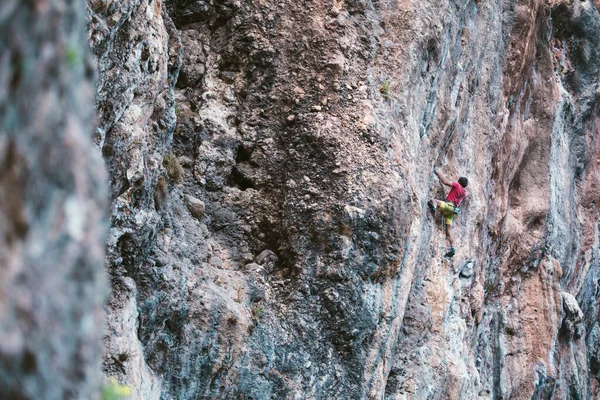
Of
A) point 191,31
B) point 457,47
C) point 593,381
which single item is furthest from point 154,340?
point 593,381

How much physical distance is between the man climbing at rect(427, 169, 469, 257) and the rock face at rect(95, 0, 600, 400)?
0.16 m

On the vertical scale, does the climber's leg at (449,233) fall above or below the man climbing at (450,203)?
below

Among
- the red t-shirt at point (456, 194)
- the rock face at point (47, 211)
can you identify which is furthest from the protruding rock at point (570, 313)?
the rock face at point (47, 211)

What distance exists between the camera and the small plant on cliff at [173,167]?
19.8 ft

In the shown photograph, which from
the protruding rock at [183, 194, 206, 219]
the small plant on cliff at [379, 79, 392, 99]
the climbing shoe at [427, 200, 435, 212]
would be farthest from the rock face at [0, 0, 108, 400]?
the climbing shoe at [427, 200, 435, 212]

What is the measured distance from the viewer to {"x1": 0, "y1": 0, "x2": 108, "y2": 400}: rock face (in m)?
1.55

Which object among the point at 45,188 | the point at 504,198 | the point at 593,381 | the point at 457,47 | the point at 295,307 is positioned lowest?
the point at 593,381

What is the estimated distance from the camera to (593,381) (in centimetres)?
1720

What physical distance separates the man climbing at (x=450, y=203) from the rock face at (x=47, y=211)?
765 cm

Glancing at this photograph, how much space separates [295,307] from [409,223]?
1456 mm

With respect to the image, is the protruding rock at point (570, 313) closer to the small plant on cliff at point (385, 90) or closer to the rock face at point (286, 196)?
the rock face at point (286, 196)

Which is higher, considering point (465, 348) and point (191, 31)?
point (191, 31)

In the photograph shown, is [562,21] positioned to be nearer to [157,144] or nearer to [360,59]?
[360,59]

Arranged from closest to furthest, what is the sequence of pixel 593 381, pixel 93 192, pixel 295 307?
1. pixel 93 192
2. pixel 295 307
3. pixel 593 381
